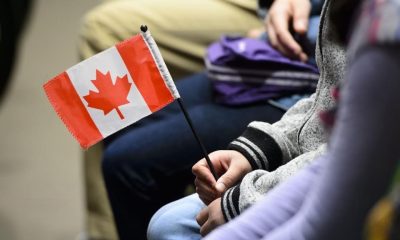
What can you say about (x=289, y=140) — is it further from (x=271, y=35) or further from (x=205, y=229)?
(x=271, y=35)

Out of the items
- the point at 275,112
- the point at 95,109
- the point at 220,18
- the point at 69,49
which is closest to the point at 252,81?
the point at 275,112

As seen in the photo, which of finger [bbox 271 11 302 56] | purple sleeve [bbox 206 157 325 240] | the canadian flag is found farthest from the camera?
finger [bbox 271 11 302 56]

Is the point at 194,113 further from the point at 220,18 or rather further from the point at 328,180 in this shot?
the point at 328,180

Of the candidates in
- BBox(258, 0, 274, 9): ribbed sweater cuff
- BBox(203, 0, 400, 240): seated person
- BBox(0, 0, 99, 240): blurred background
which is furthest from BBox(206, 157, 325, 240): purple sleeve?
BBox(0, 0, 99, 240): blurred background

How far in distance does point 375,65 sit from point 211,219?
35 cm

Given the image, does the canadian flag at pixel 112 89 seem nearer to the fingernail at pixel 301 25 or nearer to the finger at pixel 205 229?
the finger at pixel 205 229

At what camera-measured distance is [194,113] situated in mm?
1219

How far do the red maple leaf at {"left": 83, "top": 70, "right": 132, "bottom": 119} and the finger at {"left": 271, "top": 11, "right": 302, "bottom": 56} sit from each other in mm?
384

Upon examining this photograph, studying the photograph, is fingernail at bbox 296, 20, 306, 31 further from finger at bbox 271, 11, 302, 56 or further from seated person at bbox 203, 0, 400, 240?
seated person at bbox 203, 0, 400, 240

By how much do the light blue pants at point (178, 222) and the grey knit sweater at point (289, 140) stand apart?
91 mm

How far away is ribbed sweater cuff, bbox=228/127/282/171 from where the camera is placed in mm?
917

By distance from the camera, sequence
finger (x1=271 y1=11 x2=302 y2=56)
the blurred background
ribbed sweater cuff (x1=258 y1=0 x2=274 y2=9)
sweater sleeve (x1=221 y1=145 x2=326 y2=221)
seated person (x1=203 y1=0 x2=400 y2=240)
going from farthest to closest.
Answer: the blurred background < ribbed sweater cuff (x1=258 y1=0 x2=274 y2=9) < finger (x1=271 y1=11 x2=302 y2=56) < sweater sleeve (x1=221 y1=145 x2=326 y2=221) < seated person (x1=203 y1=0 x2=400 y2=240)

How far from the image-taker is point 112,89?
0.87m

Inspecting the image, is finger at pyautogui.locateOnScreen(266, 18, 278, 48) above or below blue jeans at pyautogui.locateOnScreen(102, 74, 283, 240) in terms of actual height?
above
